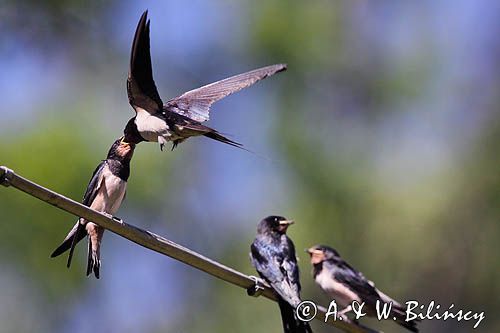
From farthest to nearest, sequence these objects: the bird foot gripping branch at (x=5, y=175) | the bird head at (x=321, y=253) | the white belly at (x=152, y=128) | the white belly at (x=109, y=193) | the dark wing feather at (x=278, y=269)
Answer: the bird head at (x=321, y=253)
the dark wing feather at (x=278, y=269)
the white belly at (x=109, y=193)
the white belly at (x=152, y=128)
the bird foot gripping branch at (x=5, y=175)

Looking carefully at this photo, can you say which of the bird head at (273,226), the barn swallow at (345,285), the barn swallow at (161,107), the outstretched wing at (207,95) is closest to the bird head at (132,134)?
the barn swallow at (161,107)

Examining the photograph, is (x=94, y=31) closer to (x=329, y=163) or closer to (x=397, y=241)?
(x=329, y=163)

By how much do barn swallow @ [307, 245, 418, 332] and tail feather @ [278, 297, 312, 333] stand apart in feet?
2.51

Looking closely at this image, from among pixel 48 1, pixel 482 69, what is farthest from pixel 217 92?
pixel 482 69

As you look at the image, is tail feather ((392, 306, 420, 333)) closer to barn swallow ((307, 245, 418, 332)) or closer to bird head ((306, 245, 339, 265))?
barn swallow ((307, 245, 418, 332))

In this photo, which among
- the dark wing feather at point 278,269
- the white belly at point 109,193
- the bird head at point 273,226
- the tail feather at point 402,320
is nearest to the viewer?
the white belly at point 109,193

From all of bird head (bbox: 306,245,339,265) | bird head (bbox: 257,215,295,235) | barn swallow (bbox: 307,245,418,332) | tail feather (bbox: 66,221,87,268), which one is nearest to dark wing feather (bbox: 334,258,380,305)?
barn swallow (bbox: 307,245,418,332)

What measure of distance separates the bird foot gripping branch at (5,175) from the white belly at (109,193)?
1.12 metres

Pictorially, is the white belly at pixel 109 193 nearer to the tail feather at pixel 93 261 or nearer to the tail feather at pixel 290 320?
the tail feather at pixel 93 261

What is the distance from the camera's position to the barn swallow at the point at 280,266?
4.06m

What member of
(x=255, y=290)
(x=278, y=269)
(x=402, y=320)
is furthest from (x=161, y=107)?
(x=402, y=320)

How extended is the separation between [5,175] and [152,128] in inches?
43.1

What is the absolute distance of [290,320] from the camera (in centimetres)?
406

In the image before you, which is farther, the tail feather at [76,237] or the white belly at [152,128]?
the white belly at [152,128]
